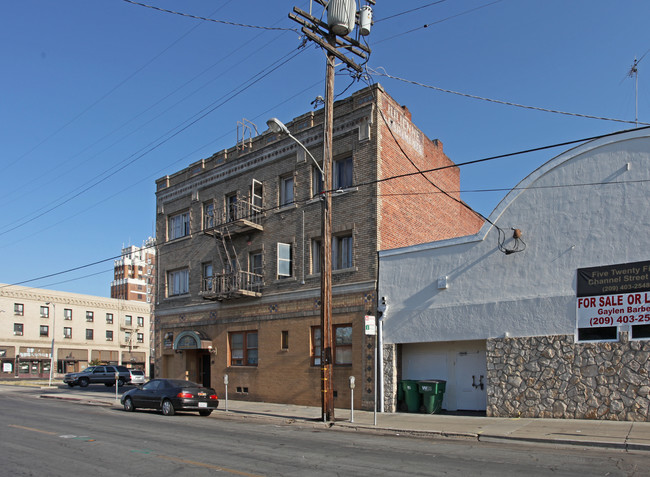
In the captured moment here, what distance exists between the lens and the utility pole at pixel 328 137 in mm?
16781

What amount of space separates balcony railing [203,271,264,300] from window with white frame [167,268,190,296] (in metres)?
3.65

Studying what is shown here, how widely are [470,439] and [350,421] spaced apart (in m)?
4.24

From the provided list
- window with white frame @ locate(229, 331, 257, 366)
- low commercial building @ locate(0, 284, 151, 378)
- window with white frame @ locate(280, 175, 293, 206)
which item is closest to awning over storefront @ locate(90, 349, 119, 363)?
low commercial building @ locate(0, 284, 151, 378)

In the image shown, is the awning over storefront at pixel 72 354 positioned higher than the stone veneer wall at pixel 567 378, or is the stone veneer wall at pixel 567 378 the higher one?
the stone veneer wall at pixel 567 378

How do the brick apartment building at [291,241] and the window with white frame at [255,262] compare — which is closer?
the brick apartment building at [291,241]

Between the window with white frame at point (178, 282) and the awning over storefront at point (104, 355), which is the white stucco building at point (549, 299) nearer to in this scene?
the window with white frame at point (178, 282)

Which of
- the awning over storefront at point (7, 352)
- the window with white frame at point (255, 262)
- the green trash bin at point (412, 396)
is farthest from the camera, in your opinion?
the awning over storefront at point (7, 352)

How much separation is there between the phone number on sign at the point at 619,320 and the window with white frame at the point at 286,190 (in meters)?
12.9

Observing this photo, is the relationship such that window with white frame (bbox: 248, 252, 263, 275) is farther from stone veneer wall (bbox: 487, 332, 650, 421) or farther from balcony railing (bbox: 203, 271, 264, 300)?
stone veneer wall (bbox: 487, 332, 650, 421)

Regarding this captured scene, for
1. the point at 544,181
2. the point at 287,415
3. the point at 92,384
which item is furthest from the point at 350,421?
the point at 92,384

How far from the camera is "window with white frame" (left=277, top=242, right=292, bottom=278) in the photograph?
22.9 metres

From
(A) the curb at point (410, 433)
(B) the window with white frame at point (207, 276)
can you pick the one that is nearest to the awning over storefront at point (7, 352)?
(B) the window with white frame at point (207, 276)

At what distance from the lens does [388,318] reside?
19781mm

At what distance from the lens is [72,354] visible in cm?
7419
